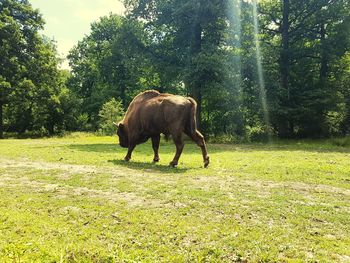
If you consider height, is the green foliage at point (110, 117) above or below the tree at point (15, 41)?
below

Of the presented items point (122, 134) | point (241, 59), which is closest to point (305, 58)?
point (241, 59)

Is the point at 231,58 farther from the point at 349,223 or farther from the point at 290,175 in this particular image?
the point at 349,223

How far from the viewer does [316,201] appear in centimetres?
766

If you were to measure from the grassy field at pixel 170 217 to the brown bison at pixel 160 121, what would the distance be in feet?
8.58

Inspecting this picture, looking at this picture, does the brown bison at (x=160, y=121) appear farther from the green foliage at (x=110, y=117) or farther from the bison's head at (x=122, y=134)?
the green foliage at (x=110, y=117)

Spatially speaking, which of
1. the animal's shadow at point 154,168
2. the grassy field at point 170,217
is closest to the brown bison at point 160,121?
the animal's shadow at point 154,168

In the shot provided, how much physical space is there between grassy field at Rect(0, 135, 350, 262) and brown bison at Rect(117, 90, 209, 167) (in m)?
2.62

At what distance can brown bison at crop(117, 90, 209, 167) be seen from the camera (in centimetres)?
1299

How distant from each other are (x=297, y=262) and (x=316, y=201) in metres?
3.48

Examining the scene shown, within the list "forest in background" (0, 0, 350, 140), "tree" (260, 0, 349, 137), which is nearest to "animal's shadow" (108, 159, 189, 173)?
"forest in background" (0, 0, 350, 140)

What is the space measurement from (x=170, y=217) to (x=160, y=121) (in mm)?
7683

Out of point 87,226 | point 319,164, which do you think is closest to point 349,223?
point 87,226

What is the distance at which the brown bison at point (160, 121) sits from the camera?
512 inches

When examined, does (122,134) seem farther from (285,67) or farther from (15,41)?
(15,41)
